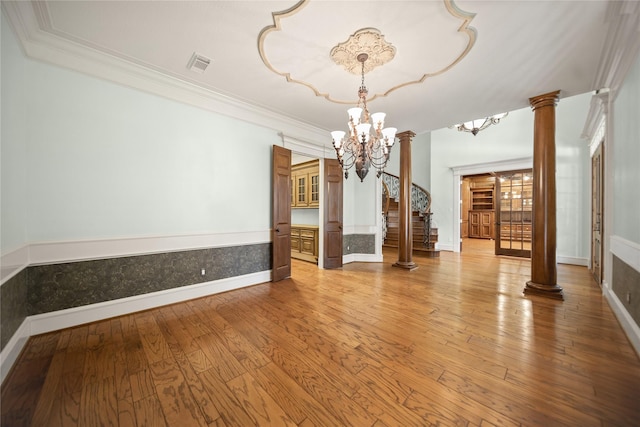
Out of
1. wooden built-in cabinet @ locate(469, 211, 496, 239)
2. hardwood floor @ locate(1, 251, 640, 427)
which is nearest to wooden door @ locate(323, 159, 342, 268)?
hardwood floor @ locate(1, 251, 640, 427)

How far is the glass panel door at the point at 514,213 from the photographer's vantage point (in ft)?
21.5

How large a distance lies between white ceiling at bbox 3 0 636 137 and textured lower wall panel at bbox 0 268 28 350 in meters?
2.16

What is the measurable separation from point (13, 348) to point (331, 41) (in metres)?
3.90

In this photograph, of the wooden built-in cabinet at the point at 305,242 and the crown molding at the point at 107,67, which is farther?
the wooden built-in cabinet at the point at 305,242

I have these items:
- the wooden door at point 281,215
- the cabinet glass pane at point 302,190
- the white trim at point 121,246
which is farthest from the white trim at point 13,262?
the cabinet glass pane at point 302,190

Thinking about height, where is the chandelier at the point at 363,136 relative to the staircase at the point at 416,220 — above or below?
above

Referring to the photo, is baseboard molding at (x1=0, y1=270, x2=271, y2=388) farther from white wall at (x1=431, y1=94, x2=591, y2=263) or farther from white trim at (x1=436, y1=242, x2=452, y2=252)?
white wall at (x1=431, y1=94, x2=591, y2=263)

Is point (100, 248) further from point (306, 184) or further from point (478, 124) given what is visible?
point (478, 124)

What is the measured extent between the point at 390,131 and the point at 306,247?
3923 mm

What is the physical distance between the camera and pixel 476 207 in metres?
10.9

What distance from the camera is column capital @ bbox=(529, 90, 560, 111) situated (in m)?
3.43

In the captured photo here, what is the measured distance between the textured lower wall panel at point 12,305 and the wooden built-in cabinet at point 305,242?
14.6ft

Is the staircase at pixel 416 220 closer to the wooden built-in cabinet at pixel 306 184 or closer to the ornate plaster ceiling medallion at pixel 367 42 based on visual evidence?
the wooden built-in cabinet at pixel 306 184

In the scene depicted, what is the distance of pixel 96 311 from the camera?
2693 mm
